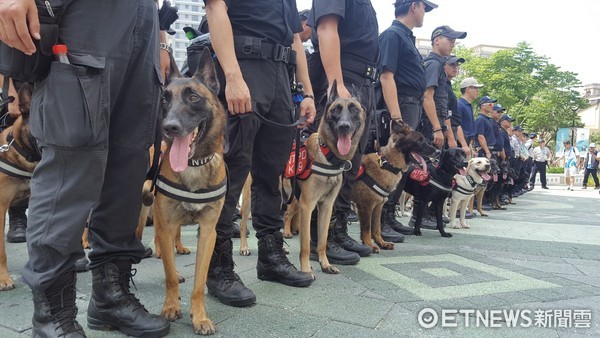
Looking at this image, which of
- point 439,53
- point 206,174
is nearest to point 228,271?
point 206,174

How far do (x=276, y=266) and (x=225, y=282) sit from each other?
531 millimetres

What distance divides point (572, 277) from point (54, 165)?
4062mm

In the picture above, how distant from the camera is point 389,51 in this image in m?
5.06

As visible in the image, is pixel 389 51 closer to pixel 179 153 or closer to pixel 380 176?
pixel 380 176

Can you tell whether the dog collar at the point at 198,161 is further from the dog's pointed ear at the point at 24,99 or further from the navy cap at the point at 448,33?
the navy cap at the point at 448,33

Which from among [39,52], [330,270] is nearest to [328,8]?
[330,270]

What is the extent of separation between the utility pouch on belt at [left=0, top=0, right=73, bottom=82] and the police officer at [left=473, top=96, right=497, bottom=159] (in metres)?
9.51

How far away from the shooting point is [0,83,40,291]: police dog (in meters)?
2.98

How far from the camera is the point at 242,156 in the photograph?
111 inches

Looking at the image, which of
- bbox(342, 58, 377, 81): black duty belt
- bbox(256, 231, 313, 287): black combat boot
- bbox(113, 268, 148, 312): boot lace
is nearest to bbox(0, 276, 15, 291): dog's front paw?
bbox(113, 268, 148, 312): boot lace

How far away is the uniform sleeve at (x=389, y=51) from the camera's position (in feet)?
16.4

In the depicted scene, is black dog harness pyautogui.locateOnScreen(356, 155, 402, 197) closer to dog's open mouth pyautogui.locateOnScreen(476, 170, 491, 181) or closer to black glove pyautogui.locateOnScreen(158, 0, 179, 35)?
black glove pyautogui.locateOnScreen(158, 0, 179, 35)

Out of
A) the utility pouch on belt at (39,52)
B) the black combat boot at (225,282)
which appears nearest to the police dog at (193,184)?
the black combat boot at (225,282)

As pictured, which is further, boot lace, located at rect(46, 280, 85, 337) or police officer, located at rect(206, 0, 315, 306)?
police officer, located at rect(206, 0, 315, 306)
